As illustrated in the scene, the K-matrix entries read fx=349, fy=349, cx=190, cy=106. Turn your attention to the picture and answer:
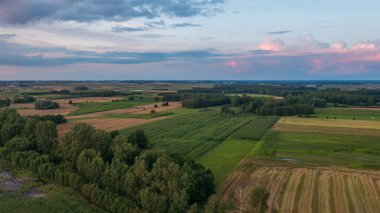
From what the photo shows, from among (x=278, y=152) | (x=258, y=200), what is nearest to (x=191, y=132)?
(x=278, y=152)

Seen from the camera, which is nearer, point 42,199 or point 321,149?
point 42,199

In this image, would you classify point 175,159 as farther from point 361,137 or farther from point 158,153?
point 361,137

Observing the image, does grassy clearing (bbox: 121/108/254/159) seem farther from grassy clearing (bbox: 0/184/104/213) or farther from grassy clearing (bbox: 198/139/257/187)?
grassy clearing (bbox: 0/184/104/213)

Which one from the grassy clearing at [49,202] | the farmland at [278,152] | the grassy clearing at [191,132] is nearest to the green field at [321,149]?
the farmland at [278,152]

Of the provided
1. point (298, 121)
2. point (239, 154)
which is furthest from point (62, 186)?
point (298, 121)

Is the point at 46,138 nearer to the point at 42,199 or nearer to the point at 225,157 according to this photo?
the point at 42,199

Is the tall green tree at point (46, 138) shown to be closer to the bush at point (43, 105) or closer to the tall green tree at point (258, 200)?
the tall green tree at point (258, 200)
